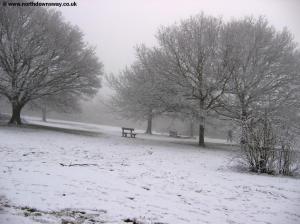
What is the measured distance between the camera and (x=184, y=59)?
21.1 meters

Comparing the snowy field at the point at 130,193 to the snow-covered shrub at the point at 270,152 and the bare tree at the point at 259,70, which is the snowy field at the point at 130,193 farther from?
the bare tree at the point at 259,70

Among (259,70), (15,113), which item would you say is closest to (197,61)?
(259,70)

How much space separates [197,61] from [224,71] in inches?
85.8

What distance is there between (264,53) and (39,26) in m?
16.7

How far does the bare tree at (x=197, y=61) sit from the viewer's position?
2061 cm

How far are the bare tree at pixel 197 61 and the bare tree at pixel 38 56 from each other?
687 cm

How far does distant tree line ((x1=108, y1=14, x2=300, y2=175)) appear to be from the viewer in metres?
20.6

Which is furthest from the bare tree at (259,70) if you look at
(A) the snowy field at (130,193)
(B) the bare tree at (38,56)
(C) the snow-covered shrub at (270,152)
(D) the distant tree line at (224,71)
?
(B) the bare tree at (38,56)

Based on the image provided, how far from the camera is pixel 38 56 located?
21.4 meters

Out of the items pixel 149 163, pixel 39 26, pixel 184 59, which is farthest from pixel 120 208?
pixel 39 26

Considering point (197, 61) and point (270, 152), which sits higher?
point (197, 61)

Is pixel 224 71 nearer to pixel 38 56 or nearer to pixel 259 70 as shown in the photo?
pixel 259 70

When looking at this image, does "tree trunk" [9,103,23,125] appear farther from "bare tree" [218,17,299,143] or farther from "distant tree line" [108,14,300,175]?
"bare tree" [218,17,299,143]

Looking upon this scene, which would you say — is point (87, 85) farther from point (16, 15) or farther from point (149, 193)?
point (149, 193)
